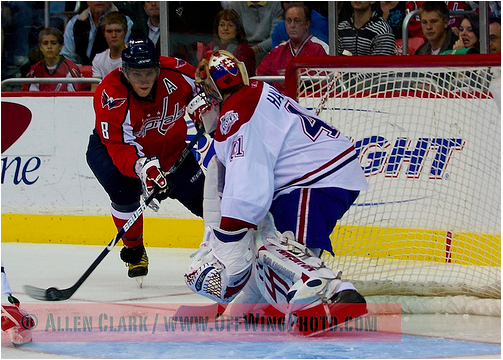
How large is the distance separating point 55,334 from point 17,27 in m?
3.46

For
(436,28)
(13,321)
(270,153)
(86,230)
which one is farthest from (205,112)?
(86,230)

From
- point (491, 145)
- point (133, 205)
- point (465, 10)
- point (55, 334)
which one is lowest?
point (55, 334)

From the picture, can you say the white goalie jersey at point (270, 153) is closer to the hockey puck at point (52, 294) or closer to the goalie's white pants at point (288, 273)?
the goalie's white pants at point (288, 273)

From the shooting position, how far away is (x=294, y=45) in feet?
15.3

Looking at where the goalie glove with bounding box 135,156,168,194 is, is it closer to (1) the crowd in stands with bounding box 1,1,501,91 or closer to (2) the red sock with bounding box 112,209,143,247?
(2) the red sock with bounding box 112,209,143,247

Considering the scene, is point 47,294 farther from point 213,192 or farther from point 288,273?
point 288,273

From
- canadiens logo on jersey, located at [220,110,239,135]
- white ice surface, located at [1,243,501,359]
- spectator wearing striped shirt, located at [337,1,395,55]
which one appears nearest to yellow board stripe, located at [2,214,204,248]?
white ice surface, located at [1,243,501,359]

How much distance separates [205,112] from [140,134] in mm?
718

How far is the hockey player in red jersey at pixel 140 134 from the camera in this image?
11.0ft

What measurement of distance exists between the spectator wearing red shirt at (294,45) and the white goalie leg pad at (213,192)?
1.89m

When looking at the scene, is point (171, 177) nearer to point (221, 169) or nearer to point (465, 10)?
point (221, 169)

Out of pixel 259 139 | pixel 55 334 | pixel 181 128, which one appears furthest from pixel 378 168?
pixel 55 334

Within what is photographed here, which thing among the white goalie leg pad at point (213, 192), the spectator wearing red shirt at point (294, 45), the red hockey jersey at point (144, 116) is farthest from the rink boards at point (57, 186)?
the white goalie leg pad at point (213, 192)

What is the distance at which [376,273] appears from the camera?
3.41 metres
